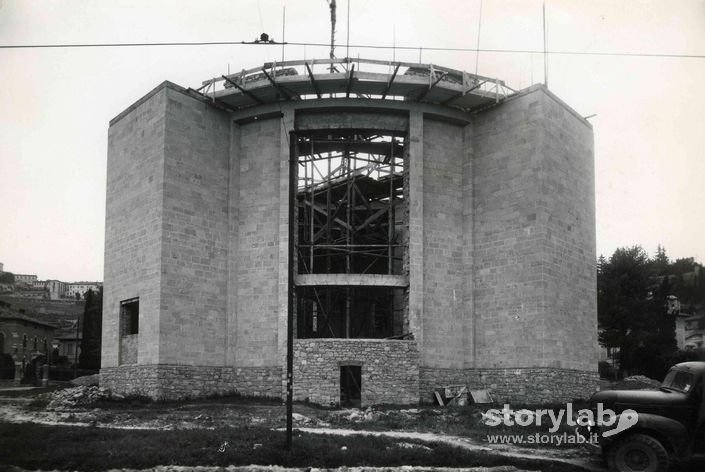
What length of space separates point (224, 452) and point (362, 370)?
13.0 meters

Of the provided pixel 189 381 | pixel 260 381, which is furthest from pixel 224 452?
pixel 260 381

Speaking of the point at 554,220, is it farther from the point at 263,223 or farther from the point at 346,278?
the point at 263,223

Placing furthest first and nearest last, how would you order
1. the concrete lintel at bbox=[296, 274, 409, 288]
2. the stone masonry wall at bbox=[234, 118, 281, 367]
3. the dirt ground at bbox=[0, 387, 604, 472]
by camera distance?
the stone masonry wall at bbox=[234, 118, 281, 367], the concrete lintel at bbox=[296, 274, 409, 288], the dirt ground at bbox=[0, 387, 604, 472]

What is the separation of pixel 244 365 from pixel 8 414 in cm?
926

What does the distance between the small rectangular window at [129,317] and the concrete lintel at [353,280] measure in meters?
7.21

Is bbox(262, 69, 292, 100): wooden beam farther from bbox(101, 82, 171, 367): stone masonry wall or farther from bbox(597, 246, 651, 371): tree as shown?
bbox(597, 246, 651, 371): tree

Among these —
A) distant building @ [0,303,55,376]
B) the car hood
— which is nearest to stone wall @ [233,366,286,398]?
the car hood

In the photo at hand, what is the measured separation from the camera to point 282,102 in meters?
30.9

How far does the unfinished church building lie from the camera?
28016mm

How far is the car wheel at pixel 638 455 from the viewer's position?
1257 cm

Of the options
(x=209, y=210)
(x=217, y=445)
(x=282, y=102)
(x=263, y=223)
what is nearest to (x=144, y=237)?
(x=209, y=210)

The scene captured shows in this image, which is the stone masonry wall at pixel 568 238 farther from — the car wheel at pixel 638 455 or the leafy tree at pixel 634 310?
the leafy tree at pixel 634 310

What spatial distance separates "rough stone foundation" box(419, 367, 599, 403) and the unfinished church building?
0.07m

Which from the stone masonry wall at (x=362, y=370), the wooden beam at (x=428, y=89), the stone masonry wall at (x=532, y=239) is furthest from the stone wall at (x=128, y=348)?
the wooden beam at (x=428, y=89)
